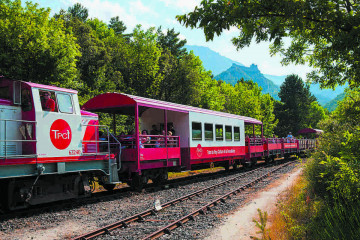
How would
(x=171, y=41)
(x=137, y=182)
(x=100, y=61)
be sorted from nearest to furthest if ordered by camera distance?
(x=137, y=182) < (x=100, y=61) < (x=171, y=41)

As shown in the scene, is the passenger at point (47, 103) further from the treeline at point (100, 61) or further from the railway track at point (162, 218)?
the treeline at point (100, 61)

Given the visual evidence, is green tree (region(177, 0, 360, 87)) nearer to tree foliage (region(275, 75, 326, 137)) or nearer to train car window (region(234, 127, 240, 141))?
train car window (region(234, 127, 240, 141))

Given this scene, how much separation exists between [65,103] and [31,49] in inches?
409

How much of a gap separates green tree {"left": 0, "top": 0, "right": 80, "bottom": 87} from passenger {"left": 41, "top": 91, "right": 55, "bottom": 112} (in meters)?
9.97

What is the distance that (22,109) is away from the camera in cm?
891

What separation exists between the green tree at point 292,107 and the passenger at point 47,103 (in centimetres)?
5888

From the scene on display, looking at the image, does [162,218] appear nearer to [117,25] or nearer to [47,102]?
[47,102]

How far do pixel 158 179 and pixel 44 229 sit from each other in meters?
7.03

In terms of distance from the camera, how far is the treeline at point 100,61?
1827 centimetres

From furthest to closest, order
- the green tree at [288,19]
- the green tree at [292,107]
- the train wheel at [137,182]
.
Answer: the green tree at [292,107] → the train wheel at [137,182] → the green tree at [288,19]

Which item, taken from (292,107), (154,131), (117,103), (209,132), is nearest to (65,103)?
(117,103)

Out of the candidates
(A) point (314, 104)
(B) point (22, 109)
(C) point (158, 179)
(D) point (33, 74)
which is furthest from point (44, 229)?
(A) point (314, 104)

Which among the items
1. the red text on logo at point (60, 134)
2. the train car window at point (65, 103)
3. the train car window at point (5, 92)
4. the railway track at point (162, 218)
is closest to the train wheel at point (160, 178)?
the railway track at point (162, 218)

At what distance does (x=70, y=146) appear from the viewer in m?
9.58
